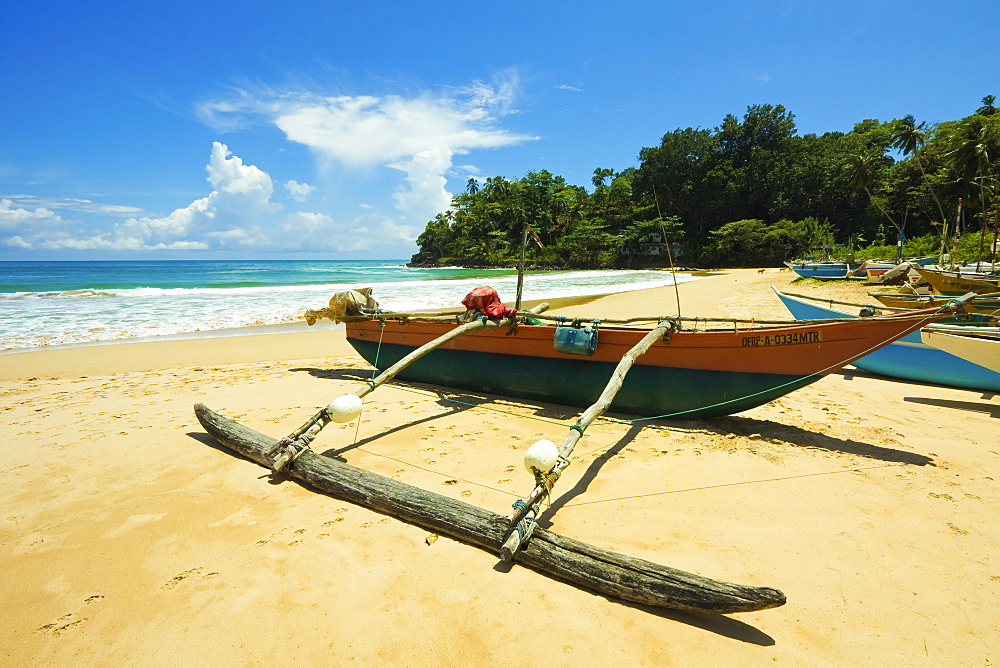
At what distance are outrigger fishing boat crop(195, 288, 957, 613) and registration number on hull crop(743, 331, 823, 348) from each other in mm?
12

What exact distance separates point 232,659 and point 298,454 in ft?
6.40

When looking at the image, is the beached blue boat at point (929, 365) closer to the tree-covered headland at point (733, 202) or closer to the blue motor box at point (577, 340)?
the blue motor box at point (577, 340)

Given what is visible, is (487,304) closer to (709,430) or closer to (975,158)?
(709,430)

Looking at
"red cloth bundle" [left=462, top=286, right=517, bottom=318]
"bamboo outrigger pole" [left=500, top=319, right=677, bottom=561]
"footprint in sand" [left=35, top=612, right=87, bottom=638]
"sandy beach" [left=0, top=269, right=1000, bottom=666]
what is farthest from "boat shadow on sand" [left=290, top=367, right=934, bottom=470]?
"footprint in sand" [left=35, top=612, right=87, bottom=638]

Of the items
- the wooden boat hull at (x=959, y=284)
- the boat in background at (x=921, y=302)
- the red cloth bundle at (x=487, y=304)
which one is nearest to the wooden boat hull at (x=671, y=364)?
the red cloth bundle at (x=487, y=304)

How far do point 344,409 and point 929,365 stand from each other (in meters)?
7.61

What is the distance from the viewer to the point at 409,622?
2.44 meters

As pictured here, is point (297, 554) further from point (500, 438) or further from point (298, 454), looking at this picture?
point (500, 438)

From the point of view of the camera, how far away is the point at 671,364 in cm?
486

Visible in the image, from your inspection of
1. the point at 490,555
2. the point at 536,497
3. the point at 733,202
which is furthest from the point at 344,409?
the point at 733,202

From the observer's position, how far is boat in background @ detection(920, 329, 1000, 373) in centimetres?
558

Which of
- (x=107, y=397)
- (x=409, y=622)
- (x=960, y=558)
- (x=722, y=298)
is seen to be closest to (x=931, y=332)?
(x=960, y=558)

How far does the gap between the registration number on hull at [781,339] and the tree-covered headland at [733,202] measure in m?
33.1

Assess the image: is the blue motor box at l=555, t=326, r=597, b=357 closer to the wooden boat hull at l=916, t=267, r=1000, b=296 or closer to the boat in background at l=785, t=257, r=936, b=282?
the wooden boat hull at l=916, t=267, r=1000, b=296
